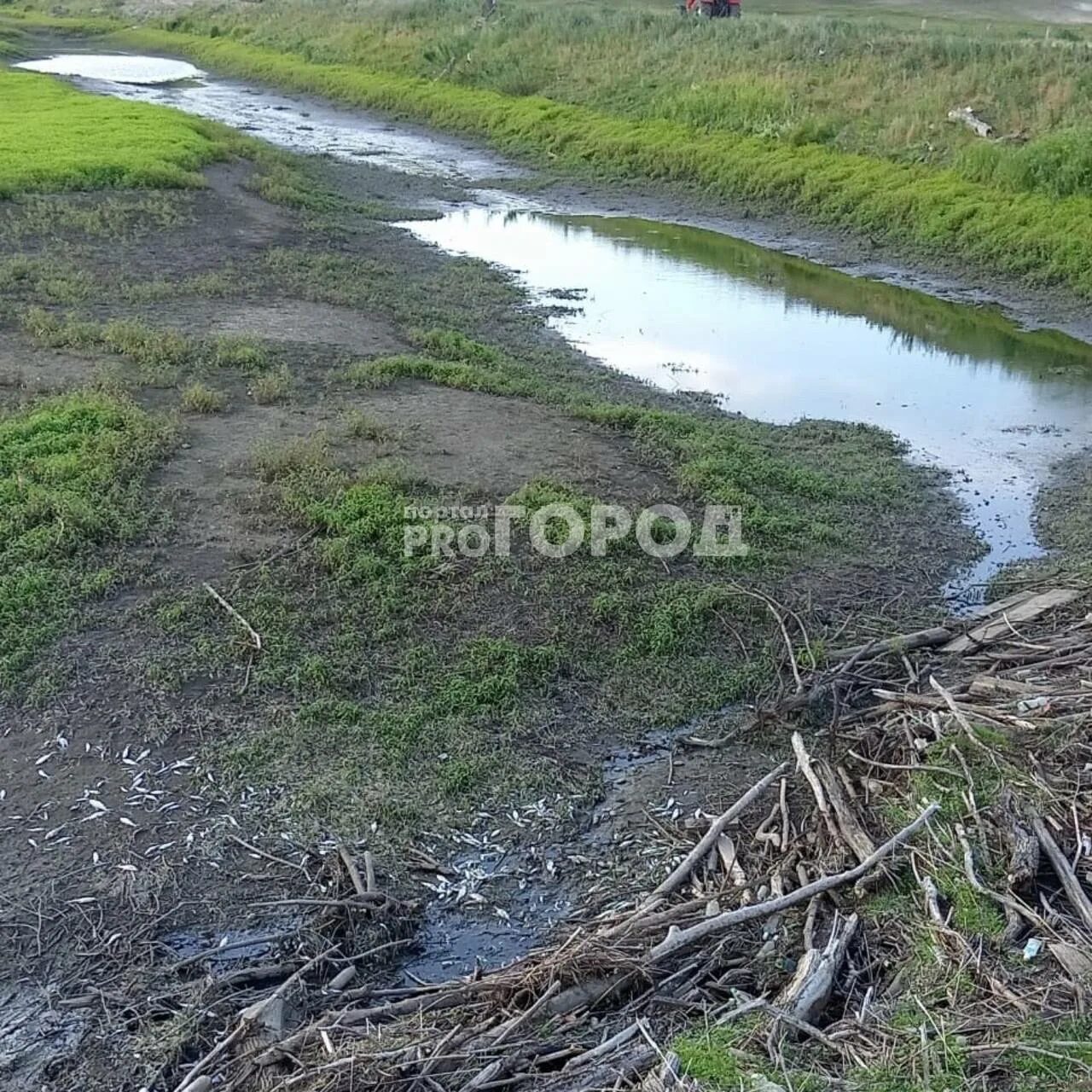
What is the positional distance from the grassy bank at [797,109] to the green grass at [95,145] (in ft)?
21.1

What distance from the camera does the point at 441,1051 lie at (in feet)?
13.6

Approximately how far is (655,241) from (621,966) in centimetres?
1508

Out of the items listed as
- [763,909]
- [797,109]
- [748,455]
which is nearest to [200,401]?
[748,455]

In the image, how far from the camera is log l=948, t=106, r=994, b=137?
60.5ft

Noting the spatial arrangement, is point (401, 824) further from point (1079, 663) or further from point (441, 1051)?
point (1079, 663)

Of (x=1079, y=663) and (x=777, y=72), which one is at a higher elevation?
(x=777, y=72)

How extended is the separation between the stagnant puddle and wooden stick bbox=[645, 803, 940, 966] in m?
3.88

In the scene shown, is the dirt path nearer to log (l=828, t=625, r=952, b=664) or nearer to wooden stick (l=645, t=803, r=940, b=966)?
log (l=828, t=625, r=952, b=664)

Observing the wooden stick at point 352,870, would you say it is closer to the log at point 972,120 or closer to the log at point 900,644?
the log at point 900,644

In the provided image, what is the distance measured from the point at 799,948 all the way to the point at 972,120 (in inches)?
677

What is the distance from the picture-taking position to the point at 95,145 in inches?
781

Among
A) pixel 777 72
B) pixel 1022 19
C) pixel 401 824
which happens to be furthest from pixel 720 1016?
pixel 1022 19

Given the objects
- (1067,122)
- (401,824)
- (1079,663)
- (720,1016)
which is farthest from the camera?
(1067,122)

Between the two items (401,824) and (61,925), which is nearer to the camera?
(61,925)
